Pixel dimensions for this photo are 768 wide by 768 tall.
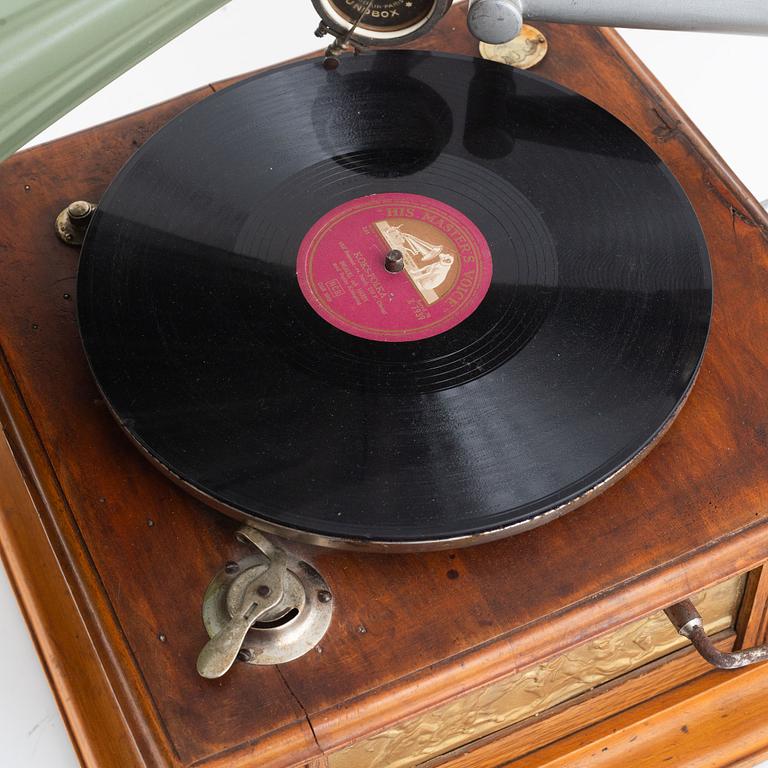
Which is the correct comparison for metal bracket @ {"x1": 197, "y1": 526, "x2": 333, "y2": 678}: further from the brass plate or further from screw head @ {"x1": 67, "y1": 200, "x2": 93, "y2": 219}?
the brass plate

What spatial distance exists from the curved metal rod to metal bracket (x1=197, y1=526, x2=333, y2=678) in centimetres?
42

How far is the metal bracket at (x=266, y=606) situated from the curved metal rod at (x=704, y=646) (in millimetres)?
418

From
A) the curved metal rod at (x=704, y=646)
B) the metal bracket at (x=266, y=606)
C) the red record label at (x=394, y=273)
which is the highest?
the red record label at (x=394, y=273)

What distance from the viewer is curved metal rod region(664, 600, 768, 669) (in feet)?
4.14

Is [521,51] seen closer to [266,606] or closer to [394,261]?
[394,261]

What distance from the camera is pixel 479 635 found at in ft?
A: 3.83

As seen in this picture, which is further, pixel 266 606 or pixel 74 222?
pixel 74 222

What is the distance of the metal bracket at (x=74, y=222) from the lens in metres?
1.44

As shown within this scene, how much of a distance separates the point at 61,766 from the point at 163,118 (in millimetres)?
984

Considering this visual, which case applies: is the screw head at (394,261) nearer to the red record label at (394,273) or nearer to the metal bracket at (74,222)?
the red record label at (394,273)

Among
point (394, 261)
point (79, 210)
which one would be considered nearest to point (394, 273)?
point (394, 261)

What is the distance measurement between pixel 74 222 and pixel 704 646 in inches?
37.1

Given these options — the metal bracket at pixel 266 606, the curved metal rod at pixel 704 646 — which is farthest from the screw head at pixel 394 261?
the curved metal rod at pixel 704 646

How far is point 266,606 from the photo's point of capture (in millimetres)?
1104
